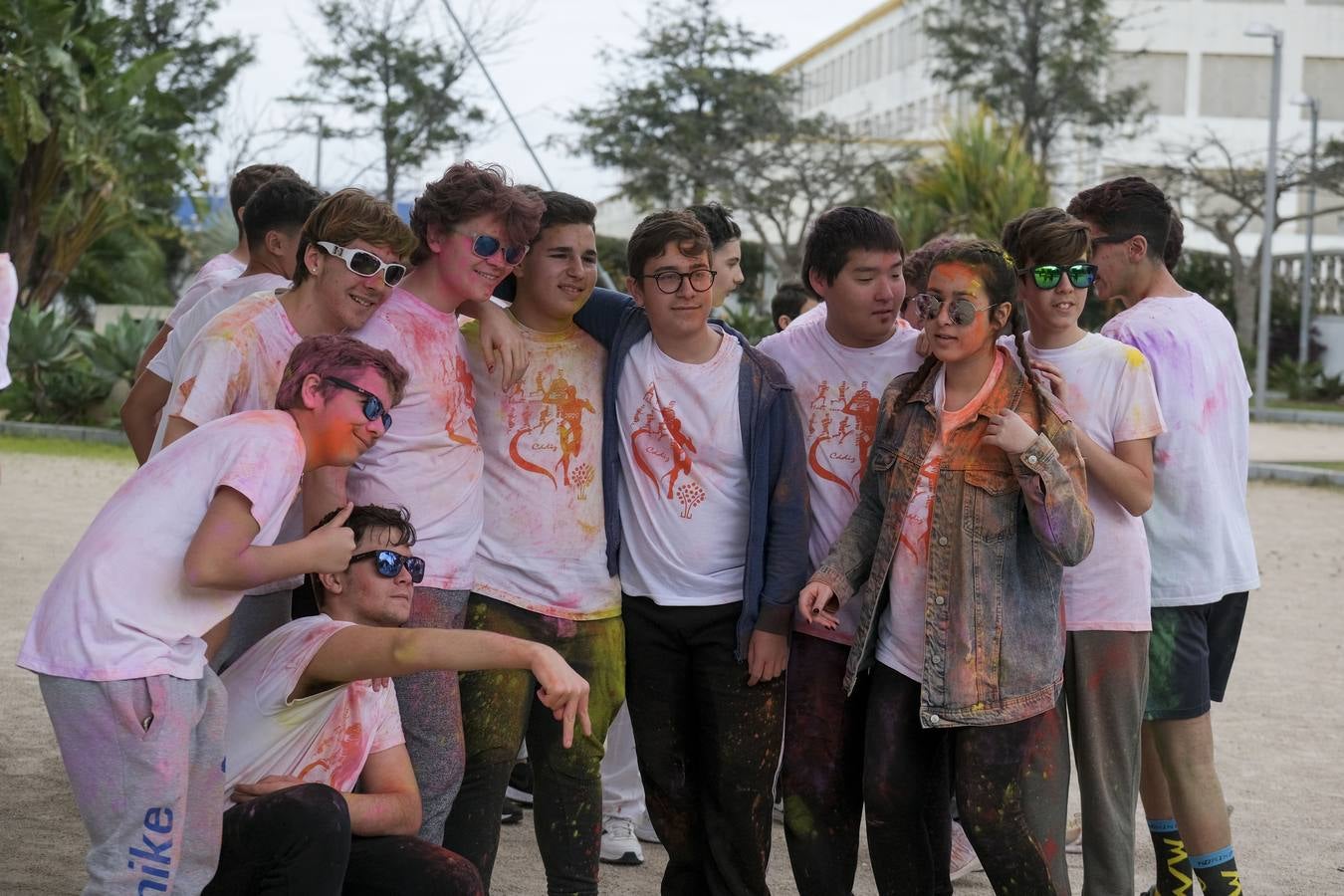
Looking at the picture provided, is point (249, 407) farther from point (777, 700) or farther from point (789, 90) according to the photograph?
point (789, 90)

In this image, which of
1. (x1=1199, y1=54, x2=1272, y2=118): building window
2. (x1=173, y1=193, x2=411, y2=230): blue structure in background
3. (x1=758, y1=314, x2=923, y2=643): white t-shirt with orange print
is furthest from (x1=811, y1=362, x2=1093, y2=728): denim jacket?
(x1=1199, y1=54, x2=1272, y2=118): building window

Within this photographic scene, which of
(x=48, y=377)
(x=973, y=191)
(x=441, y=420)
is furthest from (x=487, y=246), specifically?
(x=973, y=191)

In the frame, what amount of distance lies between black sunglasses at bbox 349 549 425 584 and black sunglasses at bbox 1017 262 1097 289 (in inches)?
65.1

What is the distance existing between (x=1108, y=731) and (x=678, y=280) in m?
1.52

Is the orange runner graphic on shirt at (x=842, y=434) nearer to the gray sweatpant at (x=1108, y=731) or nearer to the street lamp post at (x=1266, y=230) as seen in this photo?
the gray sweatpant at (x=1108, y=731)

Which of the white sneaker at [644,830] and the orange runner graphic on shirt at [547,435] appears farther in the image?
the white sneaker at [644,830]

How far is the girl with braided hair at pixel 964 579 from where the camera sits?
3576mm

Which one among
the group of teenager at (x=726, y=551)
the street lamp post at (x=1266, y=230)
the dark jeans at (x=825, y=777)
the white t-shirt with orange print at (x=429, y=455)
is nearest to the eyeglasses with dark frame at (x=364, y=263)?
the group of teenager at (x=726, y=551)

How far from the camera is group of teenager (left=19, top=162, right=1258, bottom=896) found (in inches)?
136

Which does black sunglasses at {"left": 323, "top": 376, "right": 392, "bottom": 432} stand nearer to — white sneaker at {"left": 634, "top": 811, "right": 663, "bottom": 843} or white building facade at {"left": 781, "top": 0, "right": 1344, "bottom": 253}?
white sneaker at {"left": 634, "top": 811, "right": 663, "bottom": 843}

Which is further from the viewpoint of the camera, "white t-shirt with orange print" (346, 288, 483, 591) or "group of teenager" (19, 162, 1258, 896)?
"white t-shirt with orange print" (346, 288, 483, 591)

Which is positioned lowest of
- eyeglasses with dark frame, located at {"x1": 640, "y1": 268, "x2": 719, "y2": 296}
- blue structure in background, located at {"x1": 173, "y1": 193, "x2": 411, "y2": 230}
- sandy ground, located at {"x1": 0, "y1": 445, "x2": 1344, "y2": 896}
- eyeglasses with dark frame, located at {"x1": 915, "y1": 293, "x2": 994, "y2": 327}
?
sandy ground, located at {"x1": 0, "y1": 445, "x2": 1344, "y2": 896}

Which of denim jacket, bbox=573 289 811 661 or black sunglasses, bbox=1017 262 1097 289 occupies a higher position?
black sunglasses, bbox=1017 262 1097 289

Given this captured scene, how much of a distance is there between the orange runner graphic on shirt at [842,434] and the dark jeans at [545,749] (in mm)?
676
